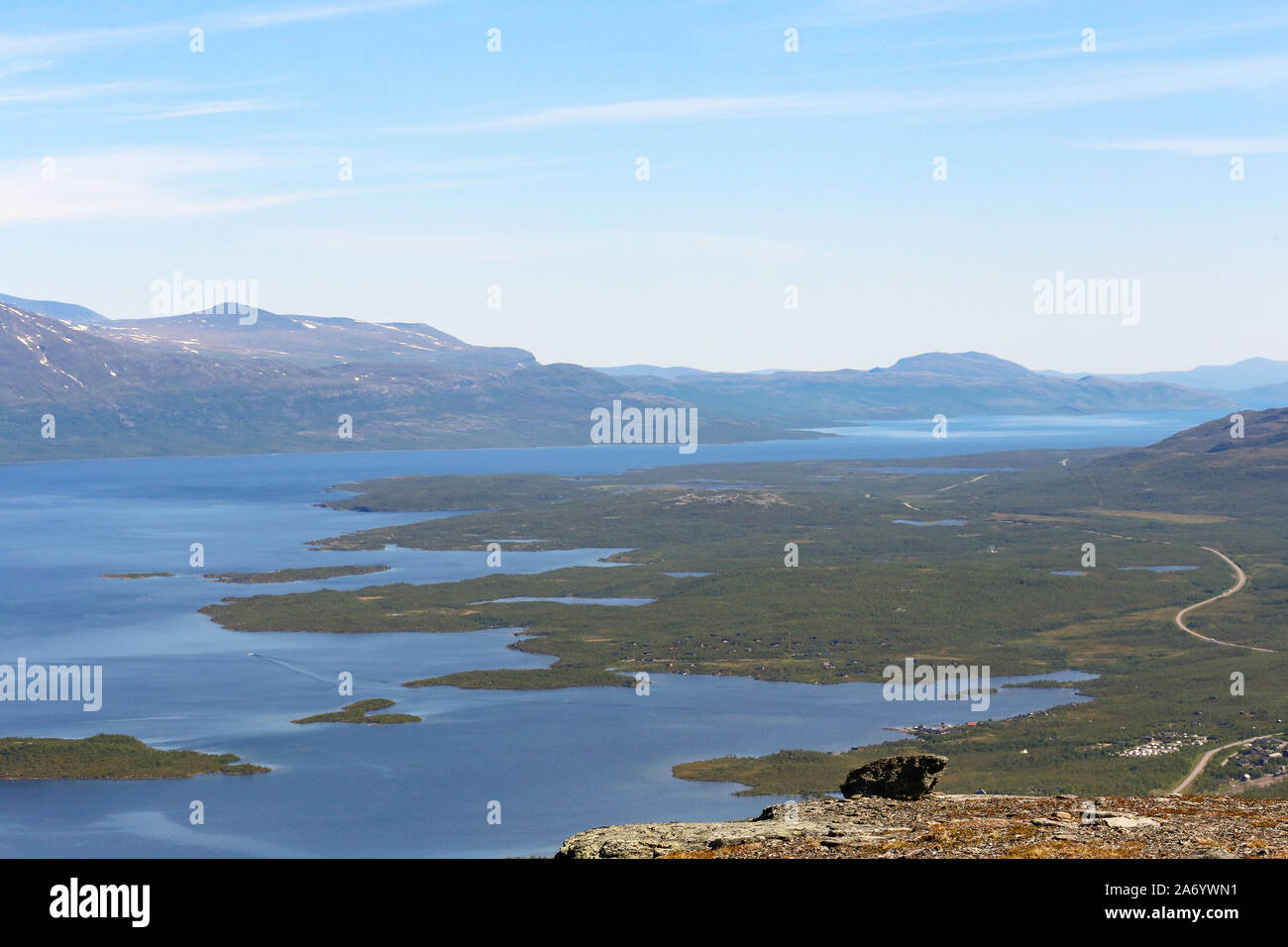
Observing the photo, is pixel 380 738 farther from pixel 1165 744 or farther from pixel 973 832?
pixel 973 832

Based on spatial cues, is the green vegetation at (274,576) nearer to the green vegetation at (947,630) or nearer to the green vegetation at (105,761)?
the green vegetation at (947,630)

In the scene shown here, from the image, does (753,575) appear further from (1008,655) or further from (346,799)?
(346,799)

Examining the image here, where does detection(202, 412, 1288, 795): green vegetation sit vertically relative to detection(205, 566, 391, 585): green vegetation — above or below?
below

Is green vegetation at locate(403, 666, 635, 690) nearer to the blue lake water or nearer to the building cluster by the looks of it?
the blue lake water

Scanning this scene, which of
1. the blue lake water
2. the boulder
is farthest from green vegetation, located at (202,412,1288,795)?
the boulder

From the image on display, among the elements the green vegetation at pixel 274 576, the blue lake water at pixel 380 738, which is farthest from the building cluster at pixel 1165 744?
the green vegetation at pixel 274 576
